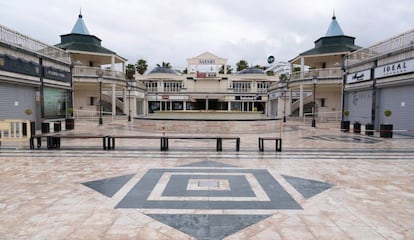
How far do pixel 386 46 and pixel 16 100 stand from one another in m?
25.4

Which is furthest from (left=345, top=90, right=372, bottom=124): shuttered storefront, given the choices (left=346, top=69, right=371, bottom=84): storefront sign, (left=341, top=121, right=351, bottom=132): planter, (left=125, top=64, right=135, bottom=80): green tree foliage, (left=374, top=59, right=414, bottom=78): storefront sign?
(left=125, top=64, right=135, bottom=80): green tree foliage

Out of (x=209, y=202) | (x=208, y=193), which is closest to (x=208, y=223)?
(x=209, y=202)

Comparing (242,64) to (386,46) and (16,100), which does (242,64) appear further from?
(16,100)

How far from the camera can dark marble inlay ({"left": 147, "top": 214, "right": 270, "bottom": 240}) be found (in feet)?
12.6

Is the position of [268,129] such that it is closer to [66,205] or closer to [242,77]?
[66,205]

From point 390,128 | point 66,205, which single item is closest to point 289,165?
point 66,205

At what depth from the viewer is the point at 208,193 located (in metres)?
5.67

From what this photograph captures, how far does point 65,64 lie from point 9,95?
24.4 feet

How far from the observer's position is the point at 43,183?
623cm

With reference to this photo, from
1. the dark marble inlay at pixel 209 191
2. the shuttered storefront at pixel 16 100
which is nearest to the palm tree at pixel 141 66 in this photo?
the shuttered storefront at pixel 16 100

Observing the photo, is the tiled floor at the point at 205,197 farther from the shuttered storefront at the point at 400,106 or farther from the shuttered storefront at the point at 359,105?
the shuttered storefront at the point at 359,105

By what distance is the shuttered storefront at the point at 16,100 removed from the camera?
16000 millimetres

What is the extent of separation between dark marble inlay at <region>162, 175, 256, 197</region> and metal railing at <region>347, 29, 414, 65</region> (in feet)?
51.0

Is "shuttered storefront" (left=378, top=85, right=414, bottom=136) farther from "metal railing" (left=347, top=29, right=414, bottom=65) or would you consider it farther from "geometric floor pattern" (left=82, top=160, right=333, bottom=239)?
"geometric floor pattern" (left=82, top=160, right=333, bottom=239)
